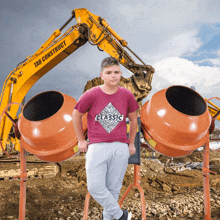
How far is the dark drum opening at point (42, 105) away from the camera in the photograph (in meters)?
2.29

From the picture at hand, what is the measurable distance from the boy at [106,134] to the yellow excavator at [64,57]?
4.27m

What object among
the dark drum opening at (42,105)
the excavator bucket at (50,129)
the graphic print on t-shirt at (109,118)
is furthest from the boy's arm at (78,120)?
the dark drum opening at (42,105)

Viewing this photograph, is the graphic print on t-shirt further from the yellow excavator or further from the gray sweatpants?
the yellow excavator

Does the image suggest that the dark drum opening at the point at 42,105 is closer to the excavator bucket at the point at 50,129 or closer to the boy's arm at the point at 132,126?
the excavator bucket at the point at 50,129

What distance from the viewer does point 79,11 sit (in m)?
5.73

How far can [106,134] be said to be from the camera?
159 centimetres

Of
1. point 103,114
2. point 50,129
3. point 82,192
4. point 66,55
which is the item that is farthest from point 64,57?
point 103,114

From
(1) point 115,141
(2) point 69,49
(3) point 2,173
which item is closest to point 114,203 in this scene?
(1) point 115,141

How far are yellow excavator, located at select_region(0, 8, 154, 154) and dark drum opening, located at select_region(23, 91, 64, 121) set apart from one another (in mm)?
3621

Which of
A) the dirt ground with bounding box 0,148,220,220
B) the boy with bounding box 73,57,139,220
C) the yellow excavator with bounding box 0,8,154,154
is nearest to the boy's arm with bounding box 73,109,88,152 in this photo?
the boy with bounding box 73,57,139,220

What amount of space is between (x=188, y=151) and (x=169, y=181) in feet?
9.43

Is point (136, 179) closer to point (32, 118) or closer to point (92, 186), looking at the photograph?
point (92, 186)

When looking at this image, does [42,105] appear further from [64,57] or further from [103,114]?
[64,57]

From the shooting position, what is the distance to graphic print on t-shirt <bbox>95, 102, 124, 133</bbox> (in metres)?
1.61
